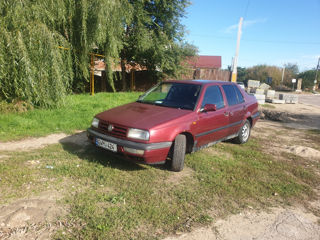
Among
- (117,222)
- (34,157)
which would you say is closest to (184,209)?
(117,222)

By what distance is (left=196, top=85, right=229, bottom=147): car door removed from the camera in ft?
13.8

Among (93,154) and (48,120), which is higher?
(48,120)

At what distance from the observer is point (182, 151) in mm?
3775

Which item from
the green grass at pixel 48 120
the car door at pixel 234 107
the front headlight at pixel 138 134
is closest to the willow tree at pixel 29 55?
the green grass at pixel 48 120

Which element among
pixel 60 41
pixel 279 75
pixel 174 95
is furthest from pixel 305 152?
pixel 279 75

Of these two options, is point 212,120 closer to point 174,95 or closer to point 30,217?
point 174,95

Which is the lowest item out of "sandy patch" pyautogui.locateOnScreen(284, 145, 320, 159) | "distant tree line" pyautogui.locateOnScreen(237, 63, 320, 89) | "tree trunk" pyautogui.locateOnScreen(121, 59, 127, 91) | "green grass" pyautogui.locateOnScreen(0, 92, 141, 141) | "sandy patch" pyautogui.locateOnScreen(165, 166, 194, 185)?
"sandy patch" pyautogui.locateOnScreen(165, 166, 194, 185)

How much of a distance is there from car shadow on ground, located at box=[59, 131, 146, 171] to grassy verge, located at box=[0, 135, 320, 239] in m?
0.02

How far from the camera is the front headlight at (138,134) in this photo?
11.4 ft

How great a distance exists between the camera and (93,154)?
443cm

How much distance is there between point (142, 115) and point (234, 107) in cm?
234

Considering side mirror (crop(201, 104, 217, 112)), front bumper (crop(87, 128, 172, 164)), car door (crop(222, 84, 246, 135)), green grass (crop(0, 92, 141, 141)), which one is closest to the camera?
front bumper (crop(87, 128, 172, 164))

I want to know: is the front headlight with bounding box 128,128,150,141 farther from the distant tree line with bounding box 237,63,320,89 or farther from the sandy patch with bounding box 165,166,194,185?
the distant tree line with bounding box 237,63,320,89

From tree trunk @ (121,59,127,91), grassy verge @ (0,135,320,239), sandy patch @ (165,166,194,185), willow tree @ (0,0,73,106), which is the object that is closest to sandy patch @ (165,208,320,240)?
grassy verge @ (0,135,320,239)
